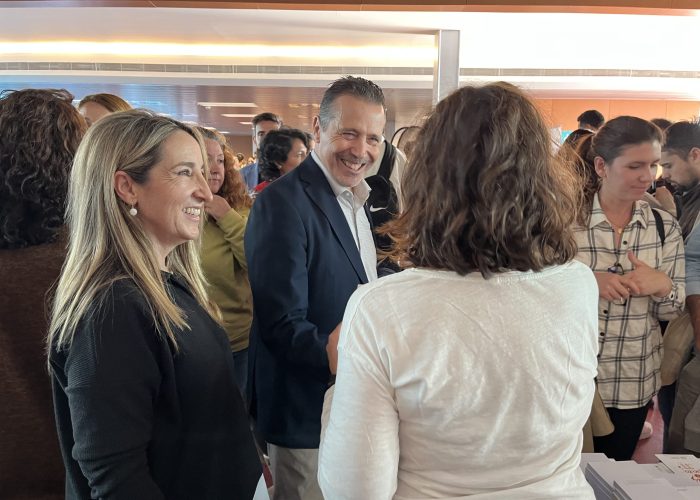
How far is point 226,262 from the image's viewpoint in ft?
8.21

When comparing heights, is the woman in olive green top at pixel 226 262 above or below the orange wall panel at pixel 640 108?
below

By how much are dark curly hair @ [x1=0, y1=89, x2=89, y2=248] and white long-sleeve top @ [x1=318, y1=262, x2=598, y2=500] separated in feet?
3.08

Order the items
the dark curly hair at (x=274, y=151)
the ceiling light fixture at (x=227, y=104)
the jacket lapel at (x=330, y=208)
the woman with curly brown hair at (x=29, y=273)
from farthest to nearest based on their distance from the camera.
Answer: the ceiling light fixture at (x=227, y=104) → the dark curly hair at (x=274, y=151) → the jacket lapel at (x=330, y=208) → the woman with curly brown hair at (x=29, y=273)

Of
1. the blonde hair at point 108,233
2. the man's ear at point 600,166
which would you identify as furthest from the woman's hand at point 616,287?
the blonde hair at point 108,233

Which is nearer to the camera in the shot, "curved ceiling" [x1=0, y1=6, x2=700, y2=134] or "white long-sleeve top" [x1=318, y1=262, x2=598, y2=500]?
"white long-sleeve top" [x1=318, y1=262, x2=598, y2=500]

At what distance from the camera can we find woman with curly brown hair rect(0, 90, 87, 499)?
1355 millimetres

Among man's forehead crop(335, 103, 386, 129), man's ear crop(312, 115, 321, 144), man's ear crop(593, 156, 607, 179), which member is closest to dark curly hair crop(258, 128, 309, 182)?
man's ear crop(312, 115, 321, 144)

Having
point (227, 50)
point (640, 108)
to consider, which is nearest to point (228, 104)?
point (227, 50)

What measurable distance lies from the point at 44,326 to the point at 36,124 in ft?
1.74

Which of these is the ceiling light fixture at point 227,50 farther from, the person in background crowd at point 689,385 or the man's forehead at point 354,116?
the man's forehead at point 354,116

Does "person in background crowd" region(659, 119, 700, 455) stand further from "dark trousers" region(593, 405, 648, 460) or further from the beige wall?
the beige wall

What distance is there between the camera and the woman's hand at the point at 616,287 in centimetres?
186

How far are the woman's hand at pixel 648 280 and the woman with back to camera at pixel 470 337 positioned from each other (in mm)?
A: 1071

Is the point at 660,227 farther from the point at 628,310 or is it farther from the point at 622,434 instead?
the point at 622,434
